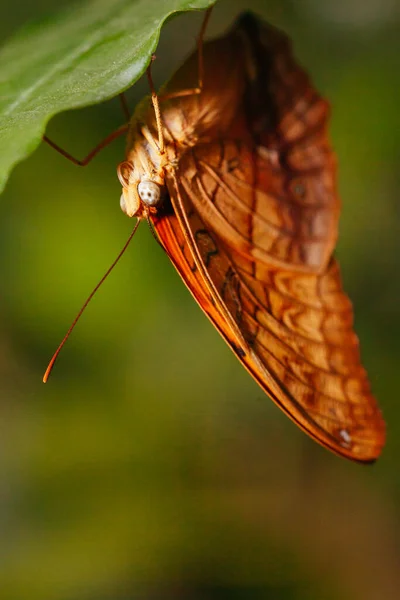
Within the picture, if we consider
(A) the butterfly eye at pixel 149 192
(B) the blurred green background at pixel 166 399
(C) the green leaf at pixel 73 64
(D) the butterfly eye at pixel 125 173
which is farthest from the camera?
(B) the blurred green background at pixel 166 399

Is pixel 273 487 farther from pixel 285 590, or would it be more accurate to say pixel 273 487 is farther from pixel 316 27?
pixel 316 27

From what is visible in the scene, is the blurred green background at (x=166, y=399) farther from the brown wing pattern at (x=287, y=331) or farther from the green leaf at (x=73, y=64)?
the green leaf at (x=73, y=64)

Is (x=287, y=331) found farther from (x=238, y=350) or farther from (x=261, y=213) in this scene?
(x=261, y=213)

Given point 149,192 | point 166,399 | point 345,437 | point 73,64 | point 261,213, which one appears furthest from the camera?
point 166,399

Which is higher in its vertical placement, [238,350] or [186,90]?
[186,90]

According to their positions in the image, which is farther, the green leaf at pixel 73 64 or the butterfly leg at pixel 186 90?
the butterfly leg at pixel 186 90

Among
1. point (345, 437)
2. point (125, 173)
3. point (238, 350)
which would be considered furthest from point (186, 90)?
point (345, 437)

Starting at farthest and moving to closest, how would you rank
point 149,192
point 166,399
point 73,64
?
point 166,399 < point 149,192 < point 73,64

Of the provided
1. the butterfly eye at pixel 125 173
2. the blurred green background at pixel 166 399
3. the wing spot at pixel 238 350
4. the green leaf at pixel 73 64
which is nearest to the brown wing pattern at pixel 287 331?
the wing spot at pixel 238 350
